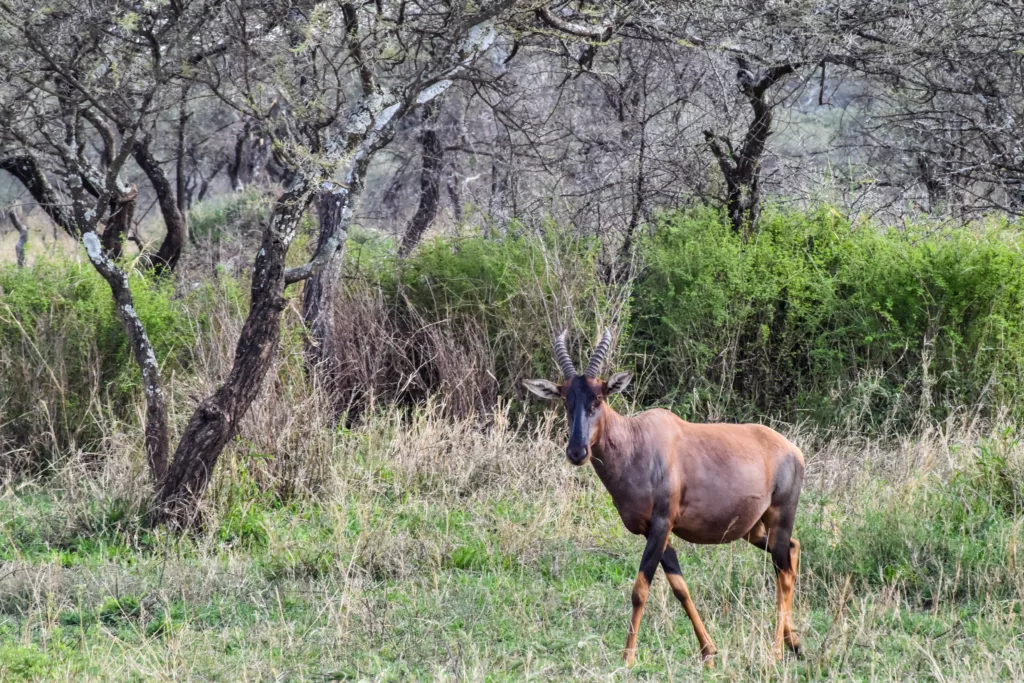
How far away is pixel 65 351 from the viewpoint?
901cm

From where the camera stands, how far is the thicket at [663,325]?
9.02m

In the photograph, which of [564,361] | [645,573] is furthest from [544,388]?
[645,573]

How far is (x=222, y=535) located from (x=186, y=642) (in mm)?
A: 1847

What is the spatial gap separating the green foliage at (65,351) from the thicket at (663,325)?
0.06 ft

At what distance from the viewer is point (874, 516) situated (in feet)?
21.4

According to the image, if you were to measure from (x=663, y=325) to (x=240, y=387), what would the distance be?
4322 millimetres

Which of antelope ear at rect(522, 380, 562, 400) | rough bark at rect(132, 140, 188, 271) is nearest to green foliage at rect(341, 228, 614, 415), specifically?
rough bark at rect(132, 140, 188, 271)

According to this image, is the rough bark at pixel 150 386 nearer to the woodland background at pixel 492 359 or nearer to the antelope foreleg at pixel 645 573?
the woodland background at pixel 492 359

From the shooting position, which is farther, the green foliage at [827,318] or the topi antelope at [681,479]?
the green foliage at [827,318]

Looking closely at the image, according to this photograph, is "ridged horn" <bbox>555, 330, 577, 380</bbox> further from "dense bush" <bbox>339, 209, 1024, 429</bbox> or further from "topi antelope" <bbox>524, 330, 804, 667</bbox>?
"dense bush" <bbox>339, 209, 1024, 429</bbox>

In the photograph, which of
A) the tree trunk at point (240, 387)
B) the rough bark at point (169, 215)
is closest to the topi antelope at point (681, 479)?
the tree trunk at point (240, 387)

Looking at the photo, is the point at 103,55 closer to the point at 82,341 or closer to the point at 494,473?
the point at 82,341

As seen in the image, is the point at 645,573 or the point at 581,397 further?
the point at 581,397

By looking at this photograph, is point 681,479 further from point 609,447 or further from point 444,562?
point 444,562
